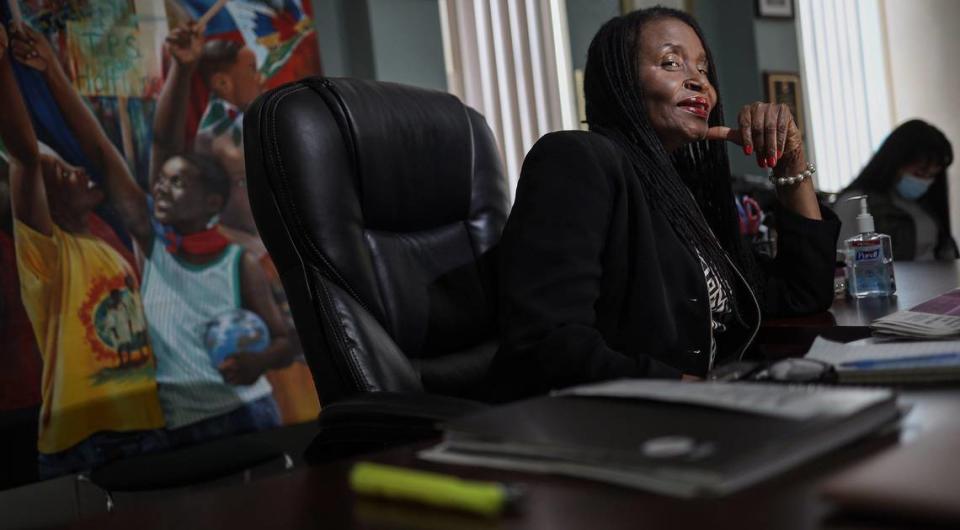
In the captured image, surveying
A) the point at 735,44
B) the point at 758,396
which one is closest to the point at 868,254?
the point at 758,396

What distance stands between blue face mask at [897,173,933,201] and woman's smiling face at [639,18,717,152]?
2.07 meters

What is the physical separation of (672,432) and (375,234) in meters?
0.94

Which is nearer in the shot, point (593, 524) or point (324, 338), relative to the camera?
point (593, 524)

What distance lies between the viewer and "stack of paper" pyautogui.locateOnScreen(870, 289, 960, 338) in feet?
4.01

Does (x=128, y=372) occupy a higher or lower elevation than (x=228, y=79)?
lower

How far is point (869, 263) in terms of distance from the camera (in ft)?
5.89

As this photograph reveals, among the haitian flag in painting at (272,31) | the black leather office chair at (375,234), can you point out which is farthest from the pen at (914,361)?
the haitian flag in painting at (272,31)

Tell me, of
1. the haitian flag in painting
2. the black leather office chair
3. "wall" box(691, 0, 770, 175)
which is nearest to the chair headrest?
the black leather office chair

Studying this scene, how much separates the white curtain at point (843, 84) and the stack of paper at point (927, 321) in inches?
147

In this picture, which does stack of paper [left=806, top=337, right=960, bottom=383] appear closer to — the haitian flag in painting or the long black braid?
the long black braid

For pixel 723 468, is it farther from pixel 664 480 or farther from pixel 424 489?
pixel 424 489

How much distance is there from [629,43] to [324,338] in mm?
759

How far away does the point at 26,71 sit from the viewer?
275 centimetres

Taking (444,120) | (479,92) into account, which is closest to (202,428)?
(479,92)
